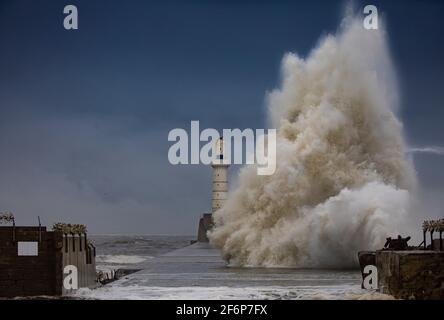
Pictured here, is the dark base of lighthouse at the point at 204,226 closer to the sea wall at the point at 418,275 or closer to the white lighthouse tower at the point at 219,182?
the white lighthouse tower at the point at 219,182

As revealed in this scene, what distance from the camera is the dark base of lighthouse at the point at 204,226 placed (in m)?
66.7

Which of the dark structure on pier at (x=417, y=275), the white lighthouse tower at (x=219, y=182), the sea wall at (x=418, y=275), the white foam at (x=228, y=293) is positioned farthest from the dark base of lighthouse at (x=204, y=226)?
the sea wall at (x=418, y=275)

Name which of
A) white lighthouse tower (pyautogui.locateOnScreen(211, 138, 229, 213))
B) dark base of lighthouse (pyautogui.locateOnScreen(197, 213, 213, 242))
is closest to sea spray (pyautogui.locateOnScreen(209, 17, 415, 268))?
white lighthouse tower (pyautogui.locateOnScreen(211, 138, 229, 213))

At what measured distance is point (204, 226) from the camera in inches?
2832

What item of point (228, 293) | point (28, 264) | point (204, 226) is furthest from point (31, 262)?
point (204, 226)

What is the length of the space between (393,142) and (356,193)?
7.06 ft

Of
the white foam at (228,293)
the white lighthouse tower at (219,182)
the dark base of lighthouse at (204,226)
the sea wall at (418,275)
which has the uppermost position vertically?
the white lighthouse tower at (219,182)

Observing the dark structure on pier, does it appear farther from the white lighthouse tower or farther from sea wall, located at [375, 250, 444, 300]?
the white lighthouse tower

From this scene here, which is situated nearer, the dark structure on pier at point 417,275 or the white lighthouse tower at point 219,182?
the dark structure on pier at point 417,275

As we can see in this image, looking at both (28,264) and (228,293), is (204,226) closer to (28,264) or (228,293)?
(228,293)

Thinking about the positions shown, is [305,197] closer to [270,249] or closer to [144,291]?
[270,249]

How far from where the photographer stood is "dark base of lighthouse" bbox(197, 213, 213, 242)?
219 feet

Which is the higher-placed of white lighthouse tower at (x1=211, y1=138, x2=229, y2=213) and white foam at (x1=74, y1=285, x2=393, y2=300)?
white lighthouse tower at (x1=211, y1=138, x2=229, y2=213)
